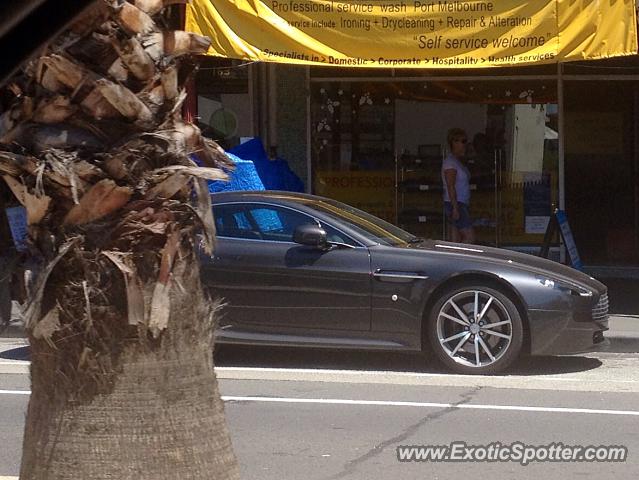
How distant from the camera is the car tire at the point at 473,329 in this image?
9.30m

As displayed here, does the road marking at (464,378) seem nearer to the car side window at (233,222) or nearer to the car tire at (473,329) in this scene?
the car tire at (473,329)

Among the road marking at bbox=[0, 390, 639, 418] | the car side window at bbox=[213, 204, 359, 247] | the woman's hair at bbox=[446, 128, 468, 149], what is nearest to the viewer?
the road marking at bbox=[0, 390, 639, 418]

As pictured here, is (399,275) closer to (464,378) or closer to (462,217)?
(464,378)

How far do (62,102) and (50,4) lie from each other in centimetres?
232

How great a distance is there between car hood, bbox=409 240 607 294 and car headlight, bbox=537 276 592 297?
0.06 meters

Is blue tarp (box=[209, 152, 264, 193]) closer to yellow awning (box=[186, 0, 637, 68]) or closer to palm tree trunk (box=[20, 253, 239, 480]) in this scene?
yellow awning (box=[186, 0, 637, 68])

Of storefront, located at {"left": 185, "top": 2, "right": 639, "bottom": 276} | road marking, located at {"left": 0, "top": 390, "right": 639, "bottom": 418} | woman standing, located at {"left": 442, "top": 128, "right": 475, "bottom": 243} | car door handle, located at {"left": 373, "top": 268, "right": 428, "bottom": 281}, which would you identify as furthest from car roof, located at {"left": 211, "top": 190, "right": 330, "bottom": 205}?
storefront, located at {"left": 185, "top": 2, "right": 639, "bottom": 276}

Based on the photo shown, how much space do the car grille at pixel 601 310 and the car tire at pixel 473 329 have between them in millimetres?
744

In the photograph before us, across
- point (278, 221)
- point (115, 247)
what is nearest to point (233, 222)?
point (278, 221)

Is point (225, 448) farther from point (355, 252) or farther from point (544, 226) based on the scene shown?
point (544, 226)

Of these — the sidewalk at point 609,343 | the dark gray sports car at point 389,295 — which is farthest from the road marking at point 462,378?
the sidewalk at point 609,343

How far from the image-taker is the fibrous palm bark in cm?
414

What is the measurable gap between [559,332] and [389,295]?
148 centimetres

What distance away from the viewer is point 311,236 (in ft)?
31.0
